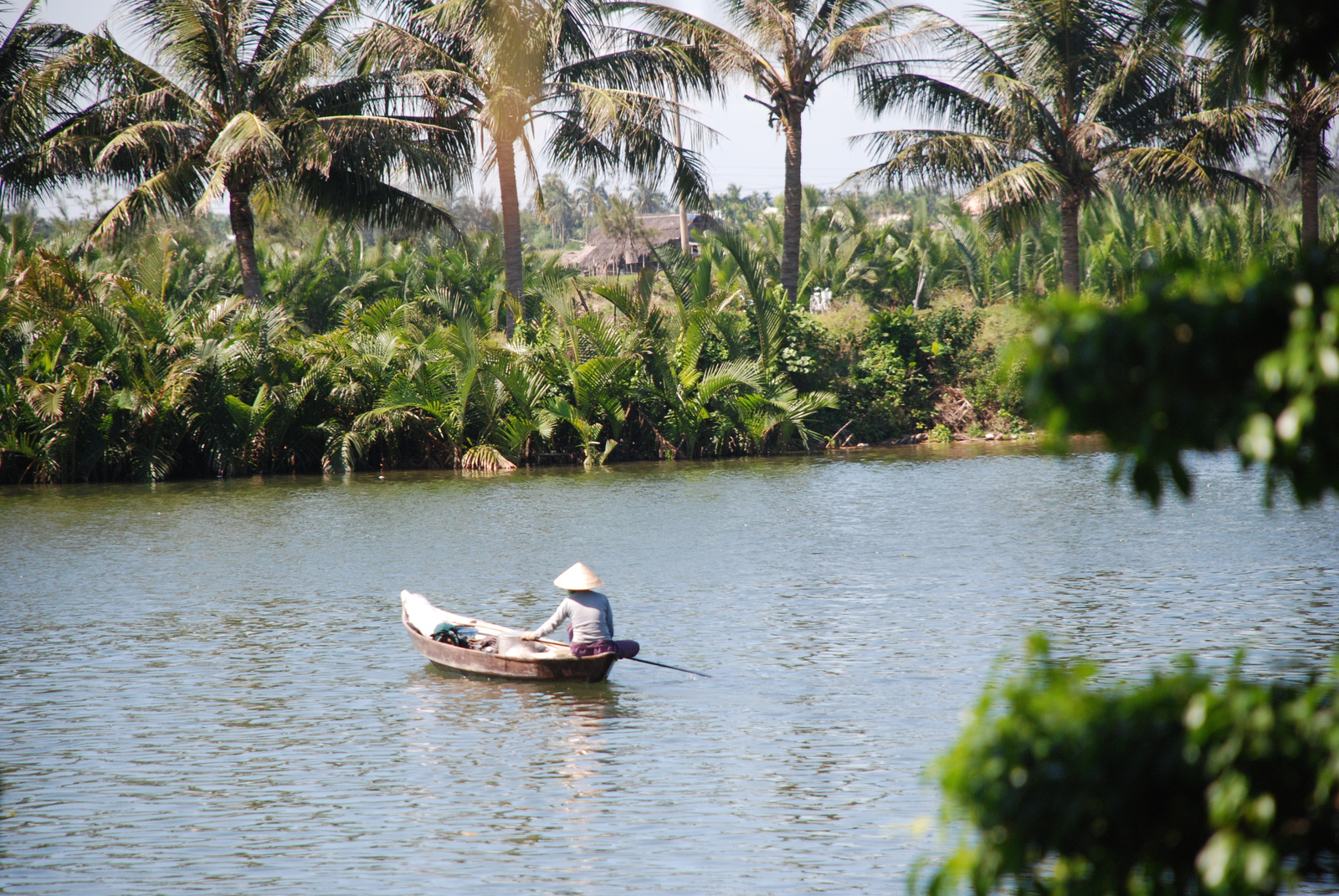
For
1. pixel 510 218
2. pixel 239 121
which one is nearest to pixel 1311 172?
pixel 510 218

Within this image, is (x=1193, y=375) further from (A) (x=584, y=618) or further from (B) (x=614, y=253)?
(B) (x=614, y=253)

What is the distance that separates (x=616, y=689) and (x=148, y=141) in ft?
63.7

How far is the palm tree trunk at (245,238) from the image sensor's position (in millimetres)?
27672

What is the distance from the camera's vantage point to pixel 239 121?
2470 cm

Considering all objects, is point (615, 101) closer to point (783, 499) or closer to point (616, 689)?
point (783, 499)

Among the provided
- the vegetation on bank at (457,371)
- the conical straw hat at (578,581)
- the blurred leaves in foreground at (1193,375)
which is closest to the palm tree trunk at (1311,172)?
the vegetation on bank at (457,371)

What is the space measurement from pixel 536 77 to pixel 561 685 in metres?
18.8

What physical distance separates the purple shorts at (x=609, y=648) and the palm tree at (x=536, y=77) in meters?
17.4

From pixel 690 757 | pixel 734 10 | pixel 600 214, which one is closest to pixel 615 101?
pixel 734 10

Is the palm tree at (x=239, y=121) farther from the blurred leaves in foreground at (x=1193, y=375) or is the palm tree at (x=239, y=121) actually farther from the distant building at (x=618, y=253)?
the distant building at (x=618, y=253)

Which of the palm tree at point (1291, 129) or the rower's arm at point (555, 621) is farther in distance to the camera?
the palm tree at point (1291, 129)

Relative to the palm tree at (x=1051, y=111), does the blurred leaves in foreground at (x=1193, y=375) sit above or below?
below

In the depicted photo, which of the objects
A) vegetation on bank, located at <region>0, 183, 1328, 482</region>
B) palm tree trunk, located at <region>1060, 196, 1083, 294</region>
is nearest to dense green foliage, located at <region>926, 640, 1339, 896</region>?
vegetation on bank, located at <region>0, 183, 1328, 482</region>

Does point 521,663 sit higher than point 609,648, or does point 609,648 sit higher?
point 609,648
